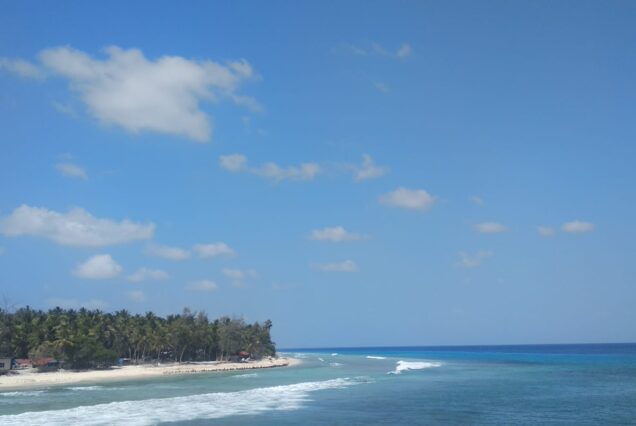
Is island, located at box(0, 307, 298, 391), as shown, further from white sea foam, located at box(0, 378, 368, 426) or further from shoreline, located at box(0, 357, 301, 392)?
white sea foam, located at box(0, 378, 368, 426)

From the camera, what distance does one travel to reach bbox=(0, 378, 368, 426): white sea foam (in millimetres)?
27219

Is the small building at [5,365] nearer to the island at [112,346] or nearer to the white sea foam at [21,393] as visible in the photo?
the island at [112,346]

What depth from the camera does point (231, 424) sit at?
26.0 metres

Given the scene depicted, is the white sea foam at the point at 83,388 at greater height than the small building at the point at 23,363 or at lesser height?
lesser

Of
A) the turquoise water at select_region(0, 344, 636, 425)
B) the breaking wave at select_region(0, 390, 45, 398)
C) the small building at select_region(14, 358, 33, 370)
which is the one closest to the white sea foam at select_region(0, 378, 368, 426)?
the turquoise water at select_region(0, 344, 636, 425)

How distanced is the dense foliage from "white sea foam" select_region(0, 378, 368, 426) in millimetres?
30071

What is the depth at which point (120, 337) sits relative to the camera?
76.1 m

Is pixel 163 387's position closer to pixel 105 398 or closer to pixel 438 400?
pixel 105 398

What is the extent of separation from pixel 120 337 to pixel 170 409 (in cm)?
4844

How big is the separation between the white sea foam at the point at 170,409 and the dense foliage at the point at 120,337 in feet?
98.7

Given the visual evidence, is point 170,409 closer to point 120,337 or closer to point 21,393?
point 21,393

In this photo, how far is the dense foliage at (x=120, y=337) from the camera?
63.4 meters

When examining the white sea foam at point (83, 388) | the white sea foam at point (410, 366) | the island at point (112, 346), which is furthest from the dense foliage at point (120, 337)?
the white sea foam at point (410, 366)

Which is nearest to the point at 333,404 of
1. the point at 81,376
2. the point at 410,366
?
the point at 81,376
